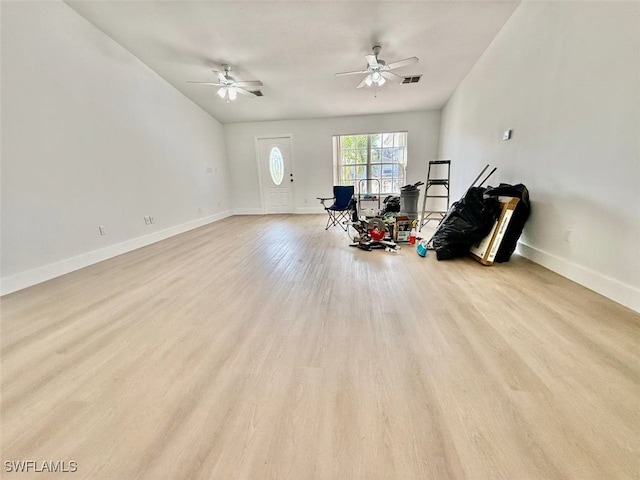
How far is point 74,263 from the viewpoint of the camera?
10.2 ft

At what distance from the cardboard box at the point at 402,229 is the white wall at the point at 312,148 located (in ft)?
10.7

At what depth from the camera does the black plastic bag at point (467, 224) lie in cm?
269

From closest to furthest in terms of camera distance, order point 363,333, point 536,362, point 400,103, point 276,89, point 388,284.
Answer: point 536,362 → point 363,333 → point 388,284 → point 276,89 → point 400,103

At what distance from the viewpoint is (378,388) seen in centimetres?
118

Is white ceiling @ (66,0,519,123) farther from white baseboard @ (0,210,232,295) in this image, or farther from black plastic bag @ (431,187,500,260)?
white baseboard @ (0,210,232,295)

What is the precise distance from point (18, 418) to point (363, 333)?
1692 mm

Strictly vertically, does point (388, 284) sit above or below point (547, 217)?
below

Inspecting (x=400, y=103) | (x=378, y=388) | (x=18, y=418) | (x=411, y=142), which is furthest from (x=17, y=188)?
(x=411, y=142)

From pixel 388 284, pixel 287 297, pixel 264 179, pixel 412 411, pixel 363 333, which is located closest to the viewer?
pixel 412 411

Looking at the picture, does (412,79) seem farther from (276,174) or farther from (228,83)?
(276,174)

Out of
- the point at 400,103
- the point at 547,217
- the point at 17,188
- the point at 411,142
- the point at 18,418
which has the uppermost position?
the point at 400,103

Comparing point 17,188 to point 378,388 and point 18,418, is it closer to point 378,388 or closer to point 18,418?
point 18,418

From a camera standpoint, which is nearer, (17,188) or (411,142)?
(17,188)

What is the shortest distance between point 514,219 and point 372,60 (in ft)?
8.98
